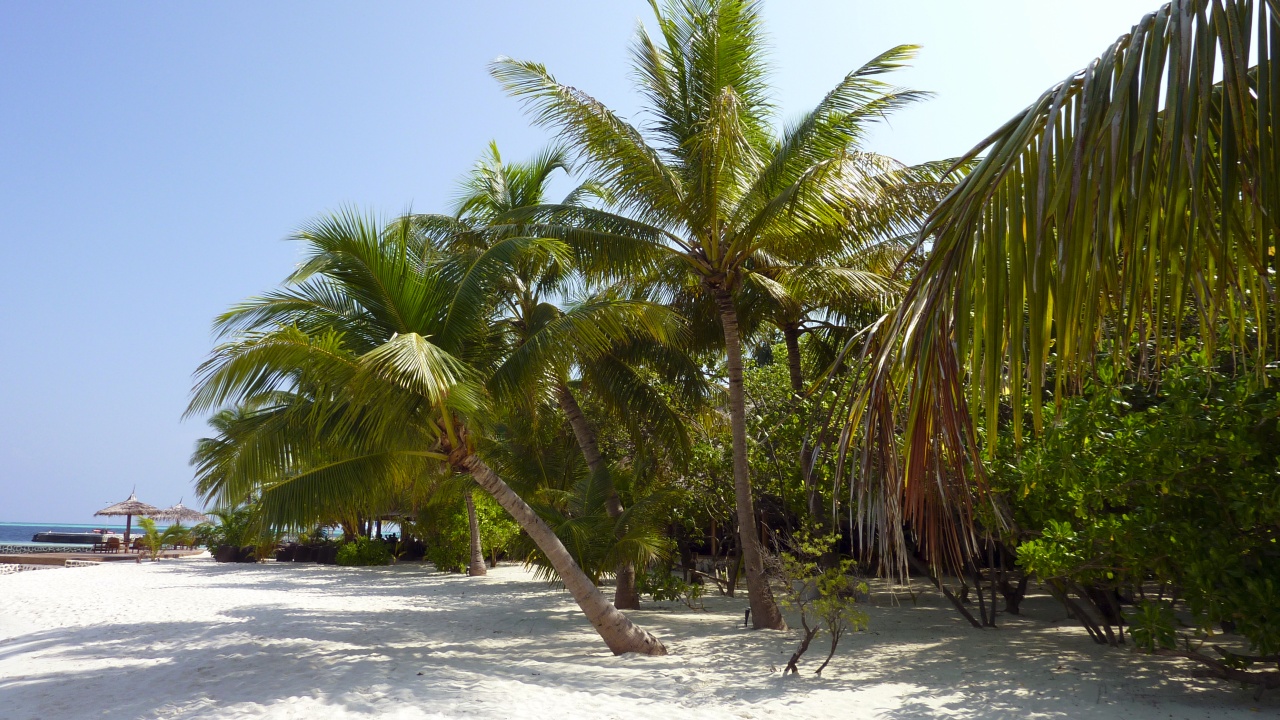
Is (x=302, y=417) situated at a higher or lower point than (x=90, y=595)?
higher

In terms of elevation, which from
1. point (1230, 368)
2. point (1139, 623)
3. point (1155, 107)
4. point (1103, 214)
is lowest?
point (1139, 623)

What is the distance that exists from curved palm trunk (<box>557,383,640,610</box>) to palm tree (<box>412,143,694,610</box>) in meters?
0.02

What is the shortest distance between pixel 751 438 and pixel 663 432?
1294 millimetres

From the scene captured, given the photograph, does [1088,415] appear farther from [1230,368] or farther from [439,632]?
[439,632]

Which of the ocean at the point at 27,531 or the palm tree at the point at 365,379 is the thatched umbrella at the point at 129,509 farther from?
the palm tree at the point at 365,379

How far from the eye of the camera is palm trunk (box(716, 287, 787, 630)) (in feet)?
31.5

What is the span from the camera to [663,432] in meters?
11.9

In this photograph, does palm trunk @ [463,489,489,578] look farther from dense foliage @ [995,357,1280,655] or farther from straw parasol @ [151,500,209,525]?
straw parasol @ [151,500,209,525]

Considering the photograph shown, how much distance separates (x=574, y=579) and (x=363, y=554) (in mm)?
19297

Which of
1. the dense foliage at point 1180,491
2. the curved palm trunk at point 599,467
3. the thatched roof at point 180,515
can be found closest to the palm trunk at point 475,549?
the curved palm trunk at point 599,467

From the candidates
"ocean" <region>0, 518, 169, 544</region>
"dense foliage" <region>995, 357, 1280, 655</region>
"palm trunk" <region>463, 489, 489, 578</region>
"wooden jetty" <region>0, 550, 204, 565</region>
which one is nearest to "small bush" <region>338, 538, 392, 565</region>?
"palm trunk" <region>463, 489, 489, 578</region>

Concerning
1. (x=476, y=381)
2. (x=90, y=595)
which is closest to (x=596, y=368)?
(x=476, y=381)

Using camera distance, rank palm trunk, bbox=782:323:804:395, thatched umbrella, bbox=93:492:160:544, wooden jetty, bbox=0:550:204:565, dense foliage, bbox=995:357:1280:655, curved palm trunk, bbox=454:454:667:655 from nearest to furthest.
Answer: dense foliage, bbox=995:357:1280:655 < curved palm trunk, bbox=454:454:667:655 < palm trunk, bbox=782:323:804:395 < wooden jetty, bbox=0:550:204:565 < thatched umbrella, bbox=93:492:160:544

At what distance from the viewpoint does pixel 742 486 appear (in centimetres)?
978
